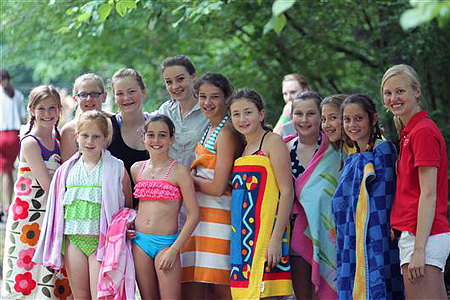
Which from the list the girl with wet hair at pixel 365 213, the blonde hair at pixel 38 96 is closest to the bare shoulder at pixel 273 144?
the girl with wet hair at pixel 365 213

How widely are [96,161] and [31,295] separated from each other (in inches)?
43.2

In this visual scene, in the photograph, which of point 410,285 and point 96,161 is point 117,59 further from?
point 410,285

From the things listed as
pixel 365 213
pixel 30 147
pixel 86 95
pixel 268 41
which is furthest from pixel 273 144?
pixel 268 41

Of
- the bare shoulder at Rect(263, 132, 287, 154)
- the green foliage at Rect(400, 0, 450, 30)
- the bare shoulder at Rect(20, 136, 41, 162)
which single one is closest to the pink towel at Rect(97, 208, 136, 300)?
the bare shoulder at Rect(20, 136, 41, 162)

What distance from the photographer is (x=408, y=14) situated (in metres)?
2.16

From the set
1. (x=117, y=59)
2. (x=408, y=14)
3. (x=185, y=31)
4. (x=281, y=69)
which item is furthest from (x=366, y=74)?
(x=408, y=14)

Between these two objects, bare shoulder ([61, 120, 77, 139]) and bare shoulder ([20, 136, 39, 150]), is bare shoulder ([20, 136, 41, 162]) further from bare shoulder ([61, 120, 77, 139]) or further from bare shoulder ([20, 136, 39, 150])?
bare shoulder ([61, 120, 77, 139])

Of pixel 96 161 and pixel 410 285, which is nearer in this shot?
pixel 410 285

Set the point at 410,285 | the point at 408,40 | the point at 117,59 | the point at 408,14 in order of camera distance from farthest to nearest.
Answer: the point at 117,59
the point at 408,40
the point at 410,285
the point at 408,14

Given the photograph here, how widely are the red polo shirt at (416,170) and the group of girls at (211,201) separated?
0.20ft

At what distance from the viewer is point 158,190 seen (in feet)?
14.8

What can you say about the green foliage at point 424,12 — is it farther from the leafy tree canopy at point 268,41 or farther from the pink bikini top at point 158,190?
the leafy tree canopy at point 268,41

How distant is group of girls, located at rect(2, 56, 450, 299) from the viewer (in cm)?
410

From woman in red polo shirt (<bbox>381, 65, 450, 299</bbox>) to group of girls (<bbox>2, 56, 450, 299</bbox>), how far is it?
0.09ft
